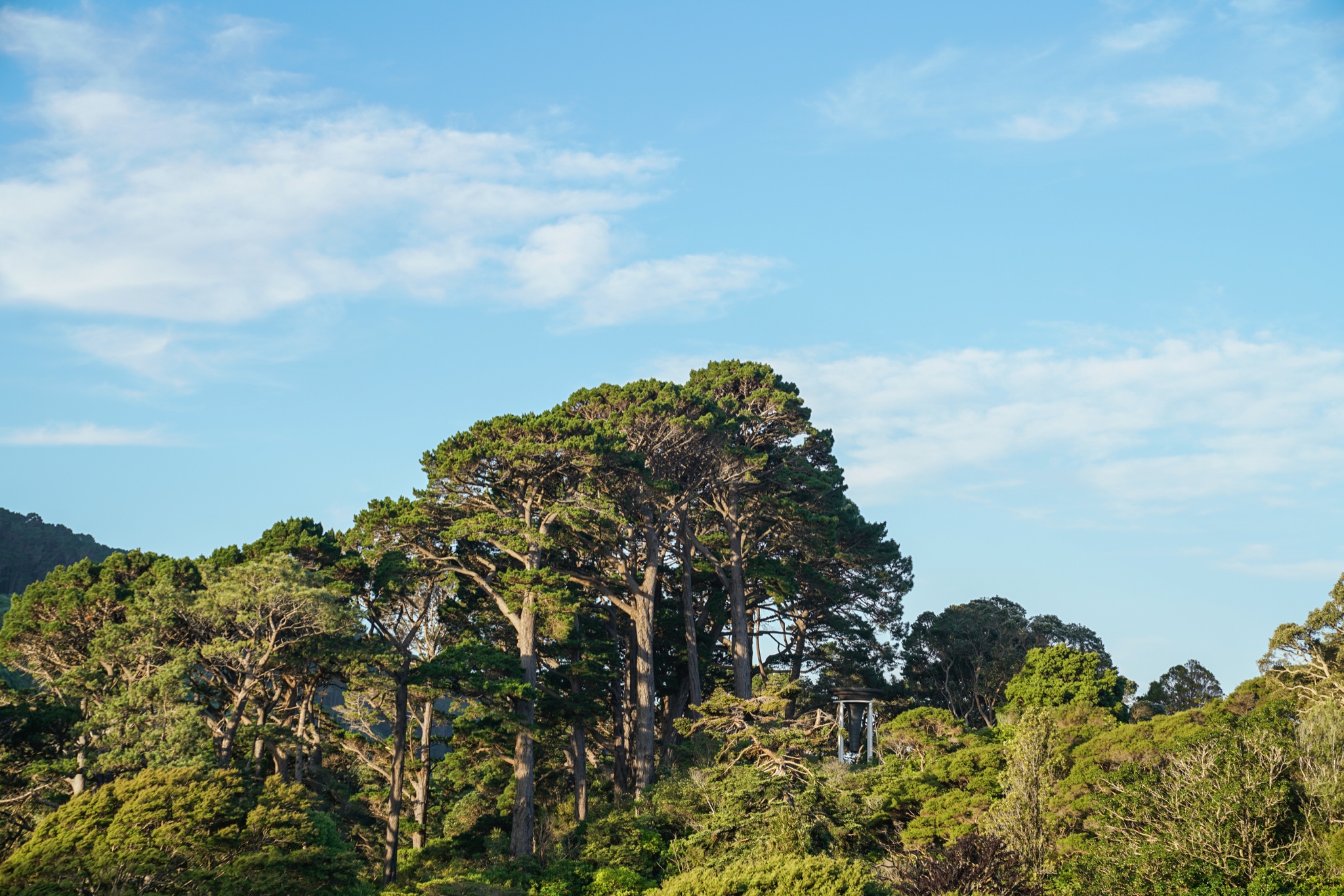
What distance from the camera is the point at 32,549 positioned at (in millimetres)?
87250

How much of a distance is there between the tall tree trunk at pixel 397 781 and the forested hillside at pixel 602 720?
0.12 metres

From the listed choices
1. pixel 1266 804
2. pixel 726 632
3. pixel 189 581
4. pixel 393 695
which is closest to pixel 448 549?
pixel 393 695

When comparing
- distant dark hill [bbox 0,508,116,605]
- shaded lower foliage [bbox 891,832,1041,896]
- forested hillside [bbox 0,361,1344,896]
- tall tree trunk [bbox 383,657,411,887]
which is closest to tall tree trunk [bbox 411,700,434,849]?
forested hillside [bbox 0,361,1344,896]

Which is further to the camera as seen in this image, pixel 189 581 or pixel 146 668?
pixel 189 581

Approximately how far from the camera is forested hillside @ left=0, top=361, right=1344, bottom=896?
23.7 meters

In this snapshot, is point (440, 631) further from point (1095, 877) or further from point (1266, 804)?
point (1266, 804)

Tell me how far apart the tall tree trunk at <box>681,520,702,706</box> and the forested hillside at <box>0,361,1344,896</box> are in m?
0.18

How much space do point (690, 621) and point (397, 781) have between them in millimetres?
12735

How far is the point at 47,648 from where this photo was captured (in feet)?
104

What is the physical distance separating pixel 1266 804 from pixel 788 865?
12076mm

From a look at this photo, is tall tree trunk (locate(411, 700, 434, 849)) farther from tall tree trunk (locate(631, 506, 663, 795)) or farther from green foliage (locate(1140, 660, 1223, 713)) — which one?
green foliage (locate(1140, 660, 1223, 713))

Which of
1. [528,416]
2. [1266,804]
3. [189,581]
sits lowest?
[1266,804]

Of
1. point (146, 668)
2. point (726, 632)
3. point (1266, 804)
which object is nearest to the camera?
point (1266, 804)

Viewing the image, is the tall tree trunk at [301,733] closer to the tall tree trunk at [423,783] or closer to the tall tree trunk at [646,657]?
the tall tree trunk at [423,783]
